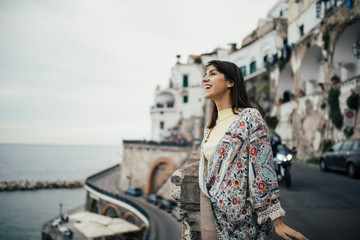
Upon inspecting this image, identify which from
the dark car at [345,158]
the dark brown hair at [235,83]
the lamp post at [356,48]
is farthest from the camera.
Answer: the lamp post at [356,48]

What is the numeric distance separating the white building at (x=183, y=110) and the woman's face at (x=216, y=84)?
32211 mm

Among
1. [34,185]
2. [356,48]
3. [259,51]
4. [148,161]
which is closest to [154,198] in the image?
[148,161]

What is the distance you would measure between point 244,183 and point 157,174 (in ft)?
80.0

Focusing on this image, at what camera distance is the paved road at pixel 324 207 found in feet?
10.9

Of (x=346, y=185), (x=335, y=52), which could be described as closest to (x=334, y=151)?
→ (x=346, y=185)

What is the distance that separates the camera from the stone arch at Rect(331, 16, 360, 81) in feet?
42.2

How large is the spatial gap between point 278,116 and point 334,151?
11541mm

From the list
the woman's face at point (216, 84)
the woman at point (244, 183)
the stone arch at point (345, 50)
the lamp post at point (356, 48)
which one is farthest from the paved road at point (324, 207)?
the lamp post at point (356, 48)

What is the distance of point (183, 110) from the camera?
3597 centimetres

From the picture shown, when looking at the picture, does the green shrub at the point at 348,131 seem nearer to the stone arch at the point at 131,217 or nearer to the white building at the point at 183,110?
the stone arch at the point at 131,217

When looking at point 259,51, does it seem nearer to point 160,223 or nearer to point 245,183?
point 160,223

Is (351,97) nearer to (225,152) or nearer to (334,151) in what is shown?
(334,151)

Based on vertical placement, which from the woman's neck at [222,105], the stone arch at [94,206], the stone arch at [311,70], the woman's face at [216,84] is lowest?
the stone arch at [94,206]

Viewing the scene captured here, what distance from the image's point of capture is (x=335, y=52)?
13.8 m
